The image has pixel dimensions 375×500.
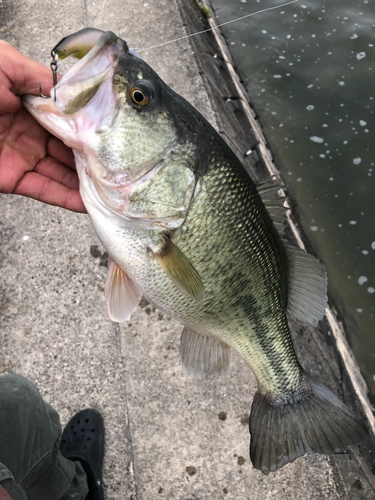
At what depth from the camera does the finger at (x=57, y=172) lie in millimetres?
1539

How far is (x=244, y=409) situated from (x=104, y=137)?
1608 millimetres

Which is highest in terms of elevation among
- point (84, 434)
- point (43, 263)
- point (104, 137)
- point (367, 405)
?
point (104, 137)

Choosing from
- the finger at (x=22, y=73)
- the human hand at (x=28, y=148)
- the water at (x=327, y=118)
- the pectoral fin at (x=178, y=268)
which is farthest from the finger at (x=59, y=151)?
the water at (x=327, y=118)

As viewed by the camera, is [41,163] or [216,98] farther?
[216,98]

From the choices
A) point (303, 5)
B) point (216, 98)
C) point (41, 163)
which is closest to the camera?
point (41, 163)

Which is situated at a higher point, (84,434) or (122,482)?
(84,434)

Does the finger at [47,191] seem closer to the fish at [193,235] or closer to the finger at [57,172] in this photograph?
the finger at [57,172]

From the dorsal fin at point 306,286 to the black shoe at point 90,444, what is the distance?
1.22 meters

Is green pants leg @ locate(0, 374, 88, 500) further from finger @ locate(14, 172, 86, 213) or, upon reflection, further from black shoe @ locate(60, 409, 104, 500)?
finger @ locate(14, 172, 86, 213)

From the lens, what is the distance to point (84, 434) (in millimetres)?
1962

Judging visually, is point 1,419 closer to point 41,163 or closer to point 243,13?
point 41,163

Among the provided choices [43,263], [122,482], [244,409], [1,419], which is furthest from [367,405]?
[43,263]

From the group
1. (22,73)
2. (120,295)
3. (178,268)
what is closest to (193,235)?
(178,268)

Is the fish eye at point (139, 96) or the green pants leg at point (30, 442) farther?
the green pants leg at point (30, 442)
